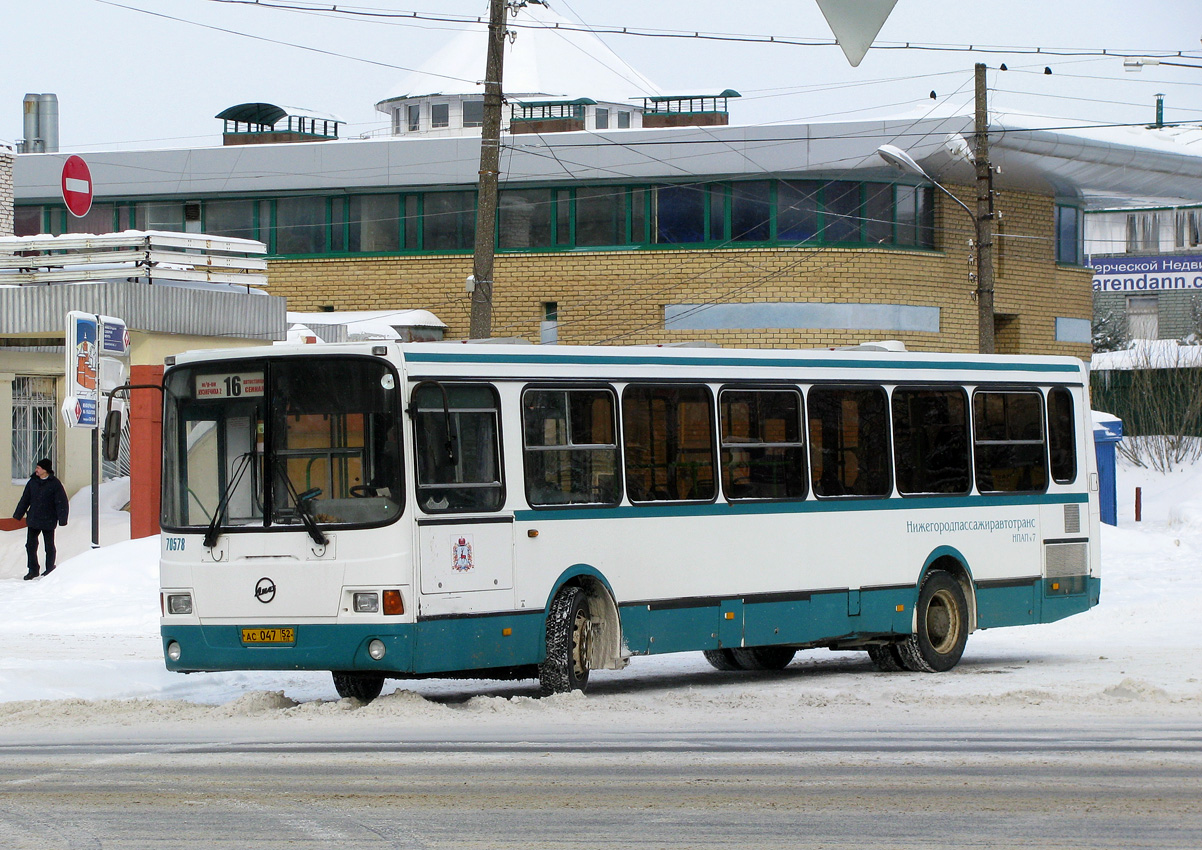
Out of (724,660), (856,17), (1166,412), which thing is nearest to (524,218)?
(724,660)

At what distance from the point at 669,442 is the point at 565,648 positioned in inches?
74.9

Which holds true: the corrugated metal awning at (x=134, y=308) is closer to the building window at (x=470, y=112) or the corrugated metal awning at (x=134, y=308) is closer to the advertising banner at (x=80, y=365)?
the advertising banner at (x=80, y=365)

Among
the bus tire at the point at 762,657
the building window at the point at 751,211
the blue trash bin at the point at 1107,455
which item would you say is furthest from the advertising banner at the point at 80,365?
the blue trash bin at the point at 1107,455

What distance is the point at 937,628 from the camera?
49.2ft

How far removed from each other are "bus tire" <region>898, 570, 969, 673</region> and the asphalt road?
399 centimetres

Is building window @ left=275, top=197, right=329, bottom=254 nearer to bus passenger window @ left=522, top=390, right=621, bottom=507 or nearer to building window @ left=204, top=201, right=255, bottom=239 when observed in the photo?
building window @ left=204, top=201, right=255, bottom=239

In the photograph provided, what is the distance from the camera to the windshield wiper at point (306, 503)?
37.1 ft

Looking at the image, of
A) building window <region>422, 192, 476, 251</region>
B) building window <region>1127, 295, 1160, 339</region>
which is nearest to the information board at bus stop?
building window <region>422, 192, 476, 251</region>

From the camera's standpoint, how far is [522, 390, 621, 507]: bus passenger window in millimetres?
12133

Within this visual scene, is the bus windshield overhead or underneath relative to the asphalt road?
overhead

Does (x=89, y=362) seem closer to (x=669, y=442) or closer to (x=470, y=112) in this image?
(x=669, y=442)

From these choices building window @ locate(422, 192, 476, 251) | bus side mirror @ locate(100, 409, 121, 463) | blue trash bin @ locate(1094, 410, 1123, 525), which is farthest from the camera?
building window @ locate(422, 192, 476, 251)

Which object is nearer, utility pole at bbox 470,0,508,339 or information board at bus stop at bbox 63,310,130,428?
utility pole at bbox 470,0,508,339

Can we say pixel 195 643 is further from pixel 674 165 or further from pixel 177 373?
pixel 674 165
